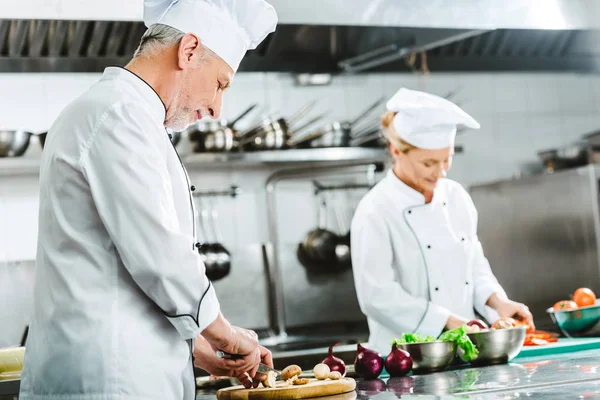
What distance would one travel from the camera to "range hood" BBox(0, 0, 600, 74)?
2988 millimetres

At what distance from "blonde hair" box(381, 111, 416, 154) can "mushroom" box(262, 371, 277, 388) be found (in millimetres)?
1425

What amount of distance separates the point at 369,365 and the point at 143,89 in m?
0.89

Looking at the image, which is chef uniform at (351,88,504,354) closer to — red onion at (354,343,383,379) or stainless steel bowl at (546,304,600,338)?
stainless steel bowl at (546,304,600,338)

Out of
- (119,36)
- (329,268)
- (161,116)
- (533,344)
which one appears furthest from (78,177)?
(329,268)

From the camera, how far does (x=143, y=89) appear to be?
178 centimetres

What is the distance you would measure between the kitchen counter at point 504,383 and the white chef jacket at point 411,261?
0.64 meters

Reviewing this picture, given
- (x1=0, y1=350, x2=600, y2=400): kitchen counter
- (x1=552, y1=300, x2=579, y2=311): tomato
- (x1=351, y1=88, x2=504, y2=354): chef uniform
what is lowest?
(x1=0, y1=350, x2=600, y2=400): kitchen counter

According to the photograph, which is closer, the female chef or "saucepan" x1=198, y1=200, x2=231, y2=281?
the female chef

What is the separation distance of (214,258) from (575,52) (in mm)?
2294

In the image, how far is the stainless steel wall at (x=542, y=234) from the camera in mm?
4352

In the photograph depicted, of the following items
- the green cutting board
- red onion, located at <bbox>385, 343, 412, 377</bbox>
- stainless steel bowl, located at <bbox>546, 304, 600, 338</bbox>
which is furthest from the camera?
stainless steel bowl, located at <bbox>546, 304, 600, 338</bbox>

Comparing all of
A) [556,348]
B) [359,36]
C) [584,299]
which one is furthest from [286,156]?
[556,348]

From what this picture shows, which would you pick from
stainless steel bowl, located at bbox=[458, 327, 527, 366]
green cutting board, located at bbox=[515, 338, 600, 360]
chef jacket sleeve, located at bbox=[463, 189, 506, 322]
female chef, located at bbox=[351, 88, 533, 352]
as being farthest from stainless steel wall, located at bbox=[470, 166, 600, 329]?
stainless steel bowl, located at bbox=[458, 327, 527, 366]

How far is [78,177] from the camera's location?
1.67 metres
